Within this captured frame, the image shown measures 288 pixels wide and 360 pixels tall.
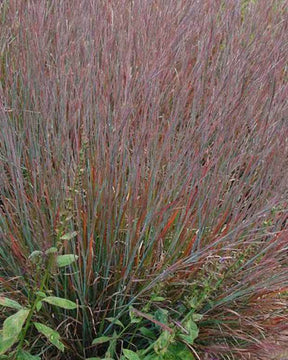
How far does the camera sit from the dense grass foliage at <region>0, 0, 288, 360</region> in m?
2.40

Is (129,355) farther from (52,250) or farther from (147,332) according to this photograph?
(52,250)

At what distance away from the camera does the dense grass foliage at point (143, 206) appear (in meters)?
2.40

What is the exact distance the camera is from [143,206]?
98.7 inches

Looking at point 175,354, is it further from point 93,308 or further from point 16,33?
point 16,33

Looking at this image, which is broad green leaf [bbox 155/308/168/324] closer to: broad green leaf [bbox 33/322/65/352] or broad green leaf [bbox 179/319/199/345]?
broad green leaf [bbox 179/319/199/345]

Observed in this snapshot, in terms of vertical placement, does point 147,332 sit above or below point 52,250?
below

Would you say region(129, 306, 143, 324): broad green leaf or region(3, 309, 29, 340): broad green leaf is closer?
region(3, 309, 29, 340): broad green leaf

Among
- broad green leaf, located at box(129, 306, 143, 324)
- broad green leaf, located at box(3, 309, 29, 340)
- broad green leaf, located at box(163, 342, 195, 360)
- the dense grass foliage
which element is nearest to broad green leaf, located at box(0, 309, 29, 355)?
broad green leaf, located at box(3, 309, 29, 340)

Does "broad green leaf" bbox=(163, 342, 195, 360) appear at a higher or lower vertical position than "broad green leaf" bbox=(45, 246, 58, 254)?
lower

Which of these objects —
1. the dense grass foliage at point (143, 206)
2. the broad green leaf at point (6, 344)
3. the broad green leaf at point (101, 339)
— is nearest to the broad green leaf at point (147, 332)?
the dense grass foliage at point (143, 206)

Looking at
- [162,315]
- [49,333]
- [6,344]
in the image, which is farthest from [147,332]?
[6,344]

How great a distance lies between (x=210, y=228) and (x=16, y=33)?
55.6 inches

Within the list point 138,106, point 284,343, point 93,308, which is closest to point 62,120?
point 138,106

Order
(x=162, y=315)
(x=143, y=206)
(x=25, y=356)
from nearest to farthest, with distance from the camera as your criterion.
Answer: (x=25, y=356) → (x=162, y=315) → (x=143, y=206)
